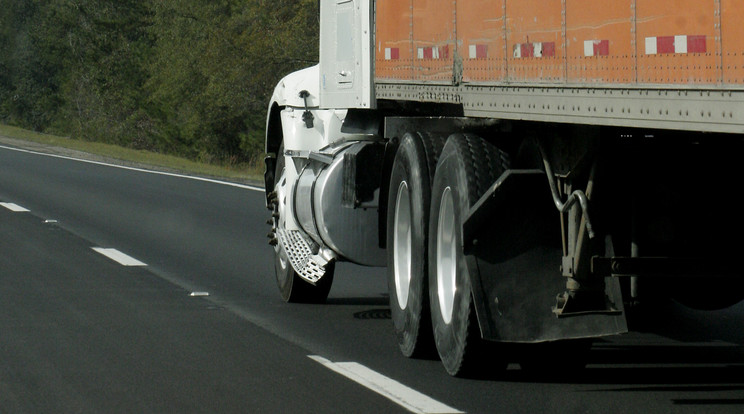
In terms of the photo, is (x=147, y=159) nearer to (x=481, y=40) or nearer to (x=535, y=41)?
(x=481, y=40)

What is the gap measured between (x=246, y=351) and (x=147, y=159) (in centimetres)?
2991

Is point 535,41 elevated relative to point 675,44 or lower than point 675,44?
elevated

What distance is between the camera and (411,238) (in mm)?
8742

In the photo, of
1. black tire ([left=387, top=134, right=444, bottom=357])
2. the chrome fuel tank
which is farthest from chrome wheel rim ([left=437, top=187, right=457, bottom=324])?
the chrome fuel tank

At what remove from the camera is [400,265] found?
9.17m

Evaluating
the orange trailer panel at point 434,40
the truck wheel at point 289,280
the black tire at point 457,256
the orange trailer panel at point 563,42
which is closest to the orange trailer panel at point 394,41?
the orange trailer panel at point 563,42

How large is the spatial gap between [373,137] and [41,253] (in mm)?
6218

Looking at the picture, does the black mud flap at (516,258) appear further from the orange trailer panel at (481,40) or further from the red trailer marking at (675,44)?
the red trailer marking at (675,44)

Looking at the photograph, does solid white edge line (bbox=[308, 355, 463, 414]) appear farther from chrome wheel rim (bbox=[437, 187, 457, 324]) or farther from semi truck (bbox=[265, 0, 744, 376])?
chrome wheel rim (bbox=[437, 187, 457, 324])

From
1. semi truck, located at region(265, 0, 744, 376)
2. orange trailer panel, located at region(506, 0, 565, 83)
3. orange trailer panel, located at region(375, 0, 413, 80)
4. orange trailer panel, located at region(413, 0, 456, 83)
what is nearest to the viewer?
semi truck, located at region(265, 0, 744, 376)

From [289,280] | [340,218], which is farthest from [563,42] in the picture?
[289,280]

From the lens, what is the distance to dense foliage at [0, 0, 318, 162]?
48594 mm

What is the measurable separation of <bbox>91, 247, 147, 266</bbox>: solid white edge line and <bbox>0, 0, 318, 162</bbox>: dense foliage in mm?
26653

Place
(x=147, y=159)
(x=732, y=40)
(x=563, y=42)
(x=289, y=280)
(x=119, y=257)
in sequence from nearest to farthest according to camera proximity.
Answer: (x=732, y=40) → (x=563, y=42) → (x=289, y=280) → (x=119, y=257) → (x=147, y=159)
